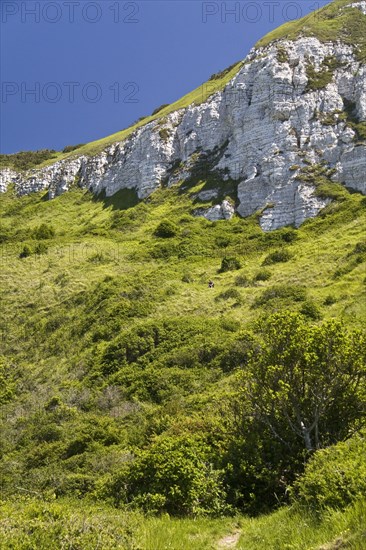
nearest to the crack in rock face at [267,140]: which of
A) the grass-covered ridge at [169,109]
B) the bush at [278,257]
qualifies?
the grass-covered ridge at [169,109]

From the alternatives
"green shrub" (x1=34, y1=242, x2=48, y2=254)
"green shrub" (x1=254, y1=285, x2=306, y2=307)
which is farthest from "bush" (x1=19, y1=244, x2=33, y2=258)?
"green shrub" (x1=254, y1=285, x2=306, y2=307)

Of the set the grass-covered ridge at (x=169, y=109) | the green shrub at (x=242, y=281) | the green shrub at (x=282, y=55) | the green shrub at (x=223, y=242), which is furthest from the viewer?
the grass-covered ridge at (x=169, y=109)

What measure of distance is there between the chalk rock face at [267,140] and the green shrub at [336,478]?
130ft

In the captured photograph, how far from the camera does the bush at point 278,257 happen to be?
3644 cm

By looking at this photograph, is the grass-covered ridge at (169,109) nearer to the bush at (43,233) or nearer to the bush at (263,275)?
the bush at (43,233)

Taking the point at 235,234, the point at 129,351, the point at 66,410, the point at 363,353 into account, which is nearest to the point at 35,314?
the point at 129,351

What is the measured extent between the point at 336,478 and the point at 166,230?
4310cm

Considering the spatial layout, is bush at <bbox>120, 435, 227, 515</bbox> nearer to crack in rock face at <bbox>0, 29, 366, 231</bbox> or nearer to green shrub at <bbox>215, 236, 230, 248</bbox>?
green shrub at <bbox>215, 236, 230, 248</bbox>

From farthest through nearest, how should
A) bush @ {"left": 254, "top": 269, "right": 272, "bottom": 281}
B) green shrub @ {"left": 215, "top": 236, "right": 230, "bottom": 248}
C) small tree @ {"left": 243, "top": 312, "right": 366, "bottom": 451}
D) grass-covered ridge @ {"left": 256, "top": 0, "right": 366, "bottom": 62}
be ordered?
grass-covered ridge @ {"left": 256, "top": 0, "right": 366, "bottom": 62}
green shrub @ {"left": 215, "top": 236, "right": 230, "bottom": 248}
bush @ {"left": 254, "top": 269, "right": 272, "bottom": 281}
small tree @ {"left": 243, "top": 312, "right": 366, "bottom": 451}

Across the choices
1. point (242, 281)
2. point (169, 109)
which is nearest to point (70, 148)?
point (169, 109)

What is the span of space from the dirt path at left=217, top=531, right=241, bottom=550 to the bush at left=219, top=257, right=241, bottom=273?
96.9ft

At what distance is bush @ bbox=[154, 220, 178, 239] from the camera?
1937 inches

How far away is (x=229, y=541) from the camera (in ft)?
26.3

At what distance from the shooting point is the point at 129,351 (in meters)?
24.8
